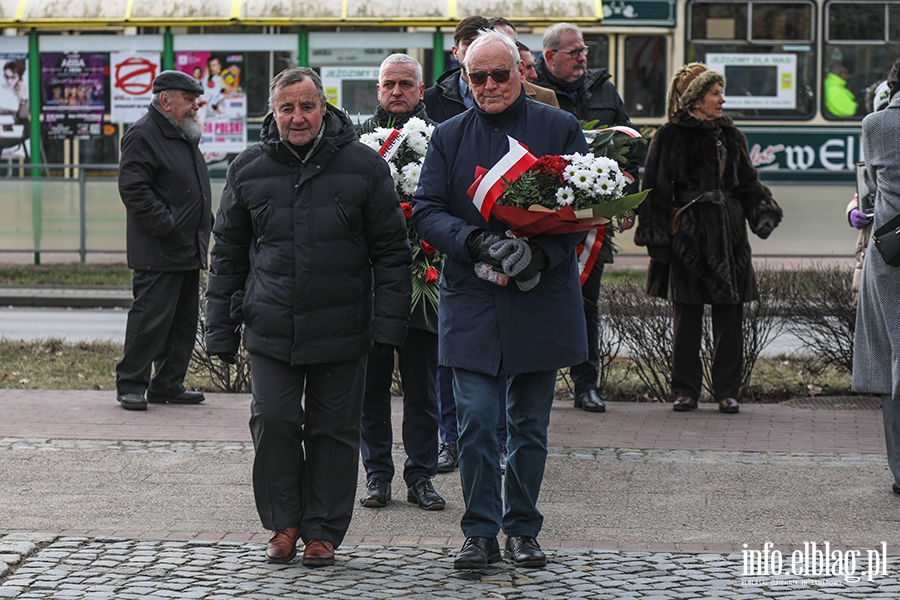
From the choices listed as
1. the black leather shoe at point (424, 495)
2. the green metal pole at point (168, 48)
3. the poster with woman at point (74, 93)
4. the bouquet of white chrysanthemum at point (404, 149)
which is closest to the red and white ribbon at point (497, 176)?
the bouquet of white chrysanthemum at point (404, 149)

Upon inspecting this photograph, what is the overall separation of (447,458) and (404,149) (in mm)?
1612

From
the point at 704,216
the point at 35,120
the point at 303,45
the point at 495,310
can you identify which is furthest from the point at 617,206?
the point at 35,120

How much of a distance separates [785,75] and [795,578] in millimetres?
11974

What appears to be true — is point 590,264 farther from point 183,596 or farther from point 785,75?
point 785,75

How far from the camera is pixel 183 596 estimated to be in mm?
4105

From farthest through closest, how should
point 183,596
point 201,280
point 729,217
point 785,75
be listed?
point 785,75 < point 201,280 < point 729,217 < point 183,596

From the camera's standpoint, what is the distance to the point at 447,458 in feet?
20.0

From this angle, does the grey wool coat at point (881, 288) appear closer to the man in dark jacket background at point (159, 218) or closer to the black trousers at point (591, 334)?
the black trousers at point (591, 334)

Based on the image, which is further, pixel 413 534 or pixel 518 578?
pixel 413 534

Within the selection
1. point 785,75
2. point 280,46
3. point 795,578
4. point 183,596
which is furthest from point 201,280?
point 785,75

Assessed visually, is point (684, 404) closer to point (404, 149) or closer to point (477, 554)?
point (404, 149)

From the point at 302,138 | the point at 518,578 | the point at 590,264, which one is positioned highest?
the point at 302,138

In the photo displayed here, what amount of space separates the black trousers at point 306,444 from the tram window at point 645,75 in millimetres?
11399

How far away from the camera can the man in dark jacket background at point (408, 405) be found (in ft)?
17.9
